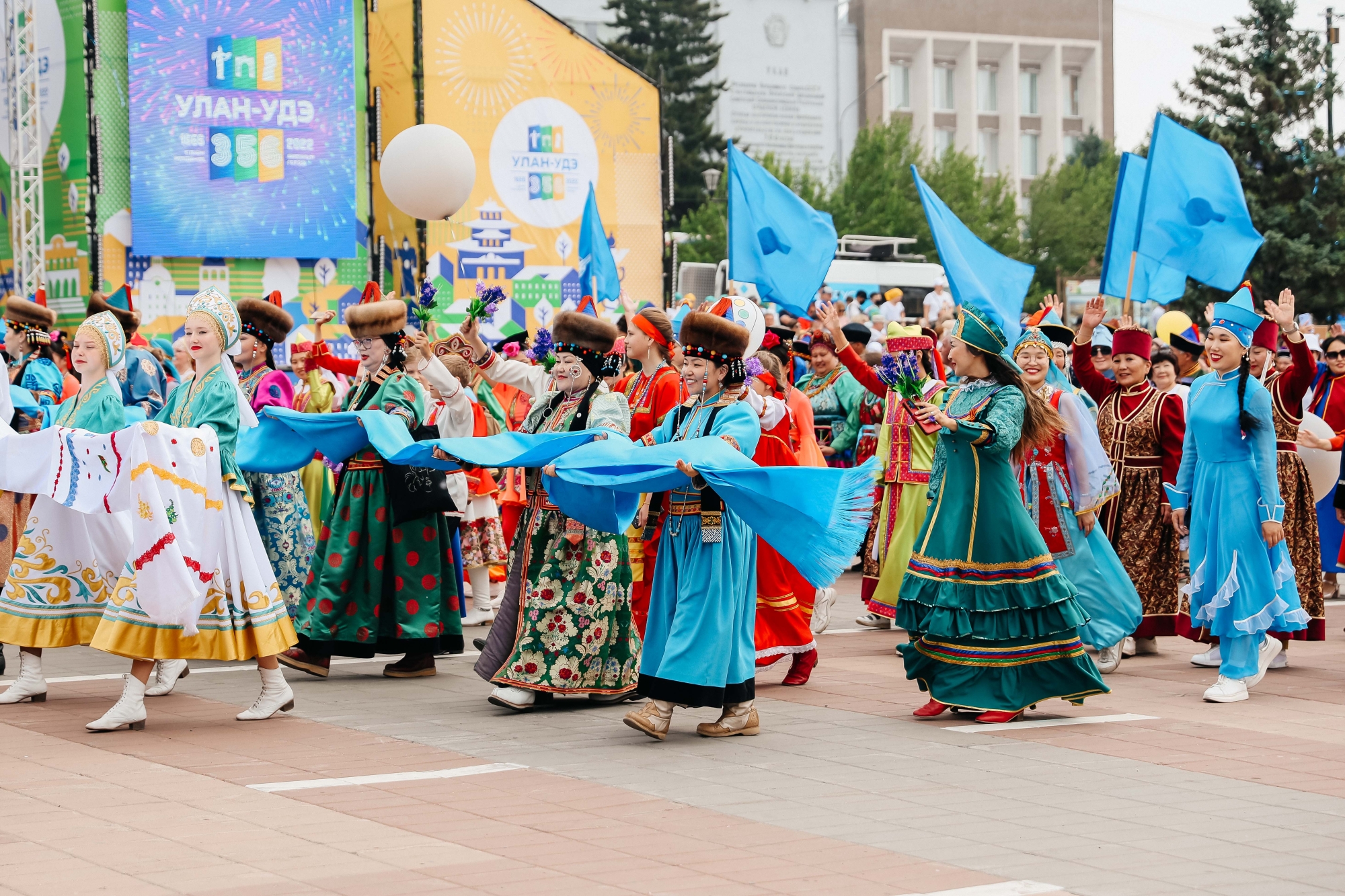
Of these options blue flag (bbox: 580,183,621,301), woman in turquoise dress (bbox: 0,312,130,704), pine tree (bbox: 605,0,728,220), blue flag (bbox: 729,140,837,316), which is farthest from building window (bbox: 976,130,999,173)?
woman in turquoise dress (bbox: 0,312,130,704)

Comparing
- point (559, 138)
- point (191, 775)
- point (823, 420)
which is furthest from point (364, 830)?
point (559, 138)

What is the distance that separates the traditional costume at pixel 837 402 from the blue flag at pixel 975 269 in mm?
2888

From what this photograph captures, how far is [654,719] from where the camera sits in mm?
7340

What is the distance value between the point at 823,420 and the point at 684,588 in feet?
19.9

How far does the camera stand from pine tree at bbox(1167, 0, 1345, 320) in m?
34.5

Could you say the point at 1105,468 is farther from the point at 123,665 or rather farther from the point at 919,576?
the point at 123,665

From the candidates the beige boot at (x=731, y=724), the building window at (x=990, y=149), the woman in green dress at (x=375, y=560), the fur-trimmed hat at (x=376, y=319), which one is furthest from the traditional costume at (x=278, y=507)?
A: the building window at (x=990, y=149)

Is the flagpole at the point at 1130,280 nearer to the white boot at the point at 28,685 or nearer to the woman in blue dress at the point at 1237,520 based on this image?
the woman in blue dress at the point at 1237,520

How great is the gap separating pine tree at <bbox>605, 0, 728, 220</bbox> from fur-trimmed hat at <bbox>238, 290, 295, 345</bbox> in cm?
5141

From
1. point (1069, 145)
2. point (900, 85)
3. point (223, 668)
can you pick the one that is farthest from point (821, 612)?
point (1069, 145)

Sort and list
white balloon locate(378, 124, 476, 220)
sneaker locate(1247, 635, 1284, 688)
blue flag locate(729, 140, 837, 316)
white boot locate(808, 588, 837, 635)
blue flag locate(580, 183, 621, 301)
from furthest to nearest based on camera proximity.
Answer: blue flag locate(580, 183, 621, 301) → white balloon locate(378, 124, 476, 220) → blue flag locate(729, 140, 837, 316) → white boot locate(808, 588, 837, 635) → sneaker locate(1247, 635, 1284, 688)

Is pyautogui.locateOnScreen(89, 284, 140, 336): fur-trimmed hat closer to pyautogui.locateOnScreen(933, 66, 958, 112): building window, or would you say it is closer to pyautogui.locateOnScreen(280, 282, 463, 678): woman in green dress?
pyautogui.locateOnScreen(280, 282, 463, 678): woman in green dress

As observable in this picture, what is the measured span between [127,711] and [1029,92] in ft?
252

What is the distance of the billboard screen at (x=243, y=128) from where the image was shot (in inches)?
918
